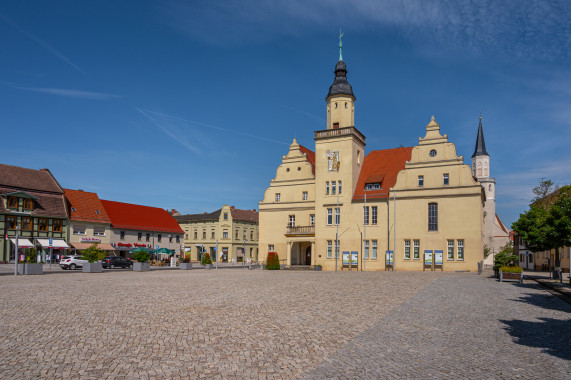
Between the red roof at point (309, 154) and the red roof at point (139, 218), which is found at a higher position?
the red roof at point (309, 154)

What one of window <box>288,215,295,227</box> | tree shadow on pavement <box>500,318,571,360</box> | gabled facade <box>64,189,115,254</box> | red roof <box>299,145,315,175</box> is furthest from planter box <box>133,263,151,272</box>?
tree shadow on pavement <box>500,318,571,360</box>

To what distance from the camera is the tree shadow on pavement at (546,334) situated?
31.7 ft

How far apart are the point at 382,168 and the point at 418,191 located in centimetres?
630

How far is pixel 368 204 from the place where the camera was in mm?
49969

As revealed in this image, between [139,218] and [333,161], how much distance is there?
3389 centimetres

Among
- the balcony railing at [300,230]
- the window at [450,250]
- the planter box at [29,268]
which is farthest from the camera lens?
the balcony railing at [300,230]

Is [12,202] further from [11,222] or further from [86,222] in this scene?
[86,222]

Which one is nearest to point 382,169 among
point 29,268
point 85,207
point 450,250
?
point 450,250

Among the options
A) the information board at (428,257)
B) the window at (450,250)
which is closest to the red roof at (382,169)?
the information board at (428,257)

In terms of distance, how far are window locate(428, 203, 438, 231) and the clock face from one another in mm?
10660

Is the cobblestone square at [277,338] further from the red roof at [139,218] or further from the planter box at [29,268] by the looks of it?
the red roof at [139,218]

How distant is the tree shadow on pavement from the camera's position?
9664 mm

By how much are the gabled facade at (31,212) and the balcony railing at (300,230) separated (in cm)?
2592

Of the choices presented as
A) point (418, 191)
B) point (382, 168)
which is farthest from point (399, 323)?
point (382, 168)
